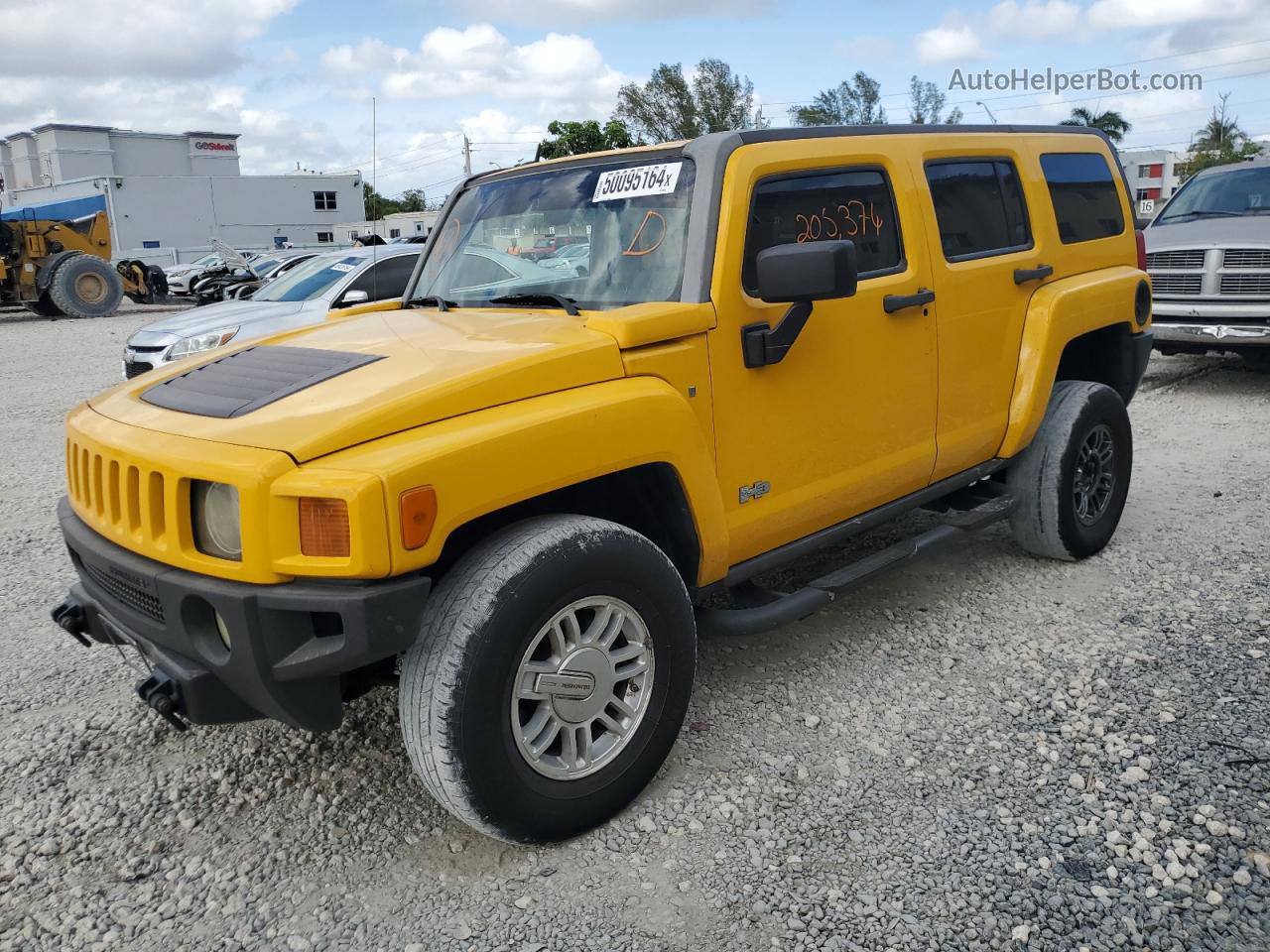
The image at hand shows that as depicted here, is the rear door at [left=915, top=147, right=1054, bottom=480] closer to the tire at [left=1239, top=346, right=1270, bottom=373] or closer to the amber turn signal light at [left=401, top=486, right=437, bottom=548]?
the amber turn signal light at [left=401, top=486, right=437, bottom=548]

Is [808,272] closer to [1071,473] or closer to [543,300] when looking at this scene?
[543,300]

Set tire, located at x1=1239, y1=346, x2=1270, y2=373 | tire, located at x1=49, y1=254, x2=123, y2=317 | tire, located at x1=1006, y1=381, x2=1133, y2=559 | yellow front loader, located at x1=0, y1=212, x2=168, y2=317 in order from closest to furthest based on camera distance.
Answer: tire, located at x1=1006, y1=381, x2=1133, y2=559 → tire, located at x1=1239, y1=346, x2=1270, y2=373 → yellow front loader, located at x1=0, y1=212, x2=168, y2=317 → tire, located at x1=49, y1=254, x2=123, y2=317

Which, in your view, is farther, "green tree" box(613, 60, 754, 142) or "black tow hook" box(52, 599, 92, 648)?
"green tree" box(613, 60, 754, 142)

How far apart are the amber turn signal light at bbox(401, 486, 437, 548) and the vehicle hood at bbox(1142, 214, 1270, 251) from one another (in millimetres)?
8428

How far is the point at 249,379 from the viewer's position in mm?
2934

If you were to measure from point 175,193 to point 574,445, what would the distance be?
49.6 meters

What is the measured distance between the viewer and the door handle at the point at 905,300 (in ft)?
12.0

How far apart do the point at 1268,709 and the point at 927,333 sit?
175cm

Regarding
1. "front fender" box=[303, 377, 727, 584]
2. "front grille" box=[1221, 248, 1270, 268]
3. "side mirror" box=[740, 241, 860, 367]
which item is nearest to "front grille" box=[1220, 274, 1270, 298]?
"front grille" box=[1221, 248, 1270, 268]

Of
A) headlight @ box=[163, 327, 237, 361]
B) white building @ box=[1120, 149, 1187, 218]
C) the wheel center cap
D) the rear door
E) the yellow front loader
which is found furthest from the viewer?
white building @ box=[1120, 149, 1187, 218]

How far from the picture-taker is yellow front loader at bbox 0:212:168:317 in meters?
21.2

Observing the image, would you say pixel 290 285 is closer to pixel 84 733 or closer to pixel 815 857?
pixel 84 733

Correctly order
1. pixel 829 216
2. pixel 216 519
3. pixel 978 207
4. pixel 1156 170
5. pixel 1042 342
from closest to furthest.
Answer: pixel 216 519 < pixel 829 216 < pixel 978 207 < pixel 1042 342 < pixel 1156 170

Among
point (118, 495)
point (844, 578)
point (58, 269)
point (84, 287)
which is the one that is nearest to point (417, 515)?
point (118, 495)
